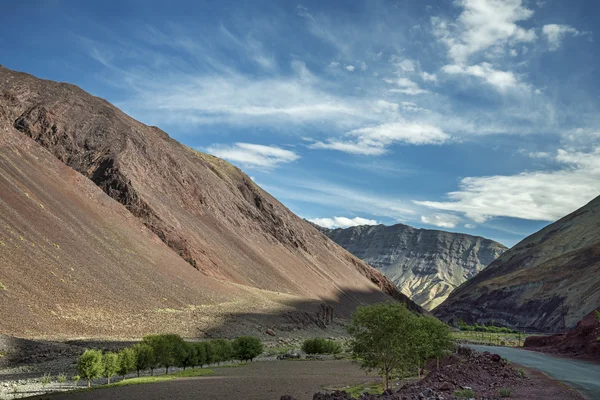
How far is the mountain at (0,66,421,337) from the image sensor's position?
55562 mm

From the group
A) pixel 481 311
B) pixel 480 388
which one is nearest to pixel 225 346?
pixel 480 388

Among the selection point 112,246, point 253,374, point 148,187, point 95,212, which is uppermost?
point 148,187

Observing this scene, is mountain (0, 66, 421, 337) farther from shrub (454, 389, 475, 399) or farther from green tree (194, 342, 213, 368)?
shrub (454, 389, 475, 399)

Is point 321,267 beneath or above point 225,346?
above

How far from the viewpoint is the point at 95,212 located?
79.6 m

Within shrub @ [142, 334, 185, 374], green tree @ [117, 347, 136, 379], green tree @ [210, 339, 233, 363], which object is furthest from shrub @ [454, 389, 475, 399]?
green tree @ [210, 339, 233, 363]

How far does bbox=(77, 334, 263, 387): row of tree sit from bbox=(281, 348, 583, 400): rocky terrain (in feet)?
67.9

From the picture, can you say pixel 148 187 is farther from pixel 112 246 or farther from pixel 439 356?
pixel 439 356

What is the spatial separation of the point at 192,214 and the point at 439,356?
7729cm

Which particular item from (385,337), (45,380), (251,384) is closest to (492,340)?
(251,384)

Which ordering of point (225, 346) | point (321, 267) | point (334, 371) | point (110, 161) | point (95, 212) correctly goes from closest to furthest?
A: point (334, 371) < point (225, 346) < point (95, 212) < point (110, 161) < point (321, 267)

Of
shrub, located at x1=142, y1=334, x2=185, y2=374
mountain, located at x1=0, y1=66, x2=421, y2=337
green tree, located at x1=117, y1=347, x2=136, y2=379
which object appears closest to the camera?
green tree, located at x1=117, y1=347, x2=136, y2=379

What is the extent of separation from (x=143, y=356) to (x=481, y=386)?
87.3ft

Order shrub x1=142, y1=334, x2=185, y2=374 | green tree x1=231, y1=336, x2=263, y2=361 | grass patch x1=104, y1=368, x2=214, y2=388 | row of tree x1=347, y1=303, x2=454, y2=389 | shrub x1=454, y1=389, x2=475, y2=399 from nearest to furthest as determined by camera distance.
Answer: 1. shrub x1=454, y1=389, x2=475, y2=399
2. row of tree x1=347, y1=303, x2=454, y2=389
3. grass patch x1=104, y1=368, x2=214, y2=388
4. shrub x1=142, y1=334, x2=185, y2=374
5. green tree x1=231, y1=336, x2=263, y2=361
